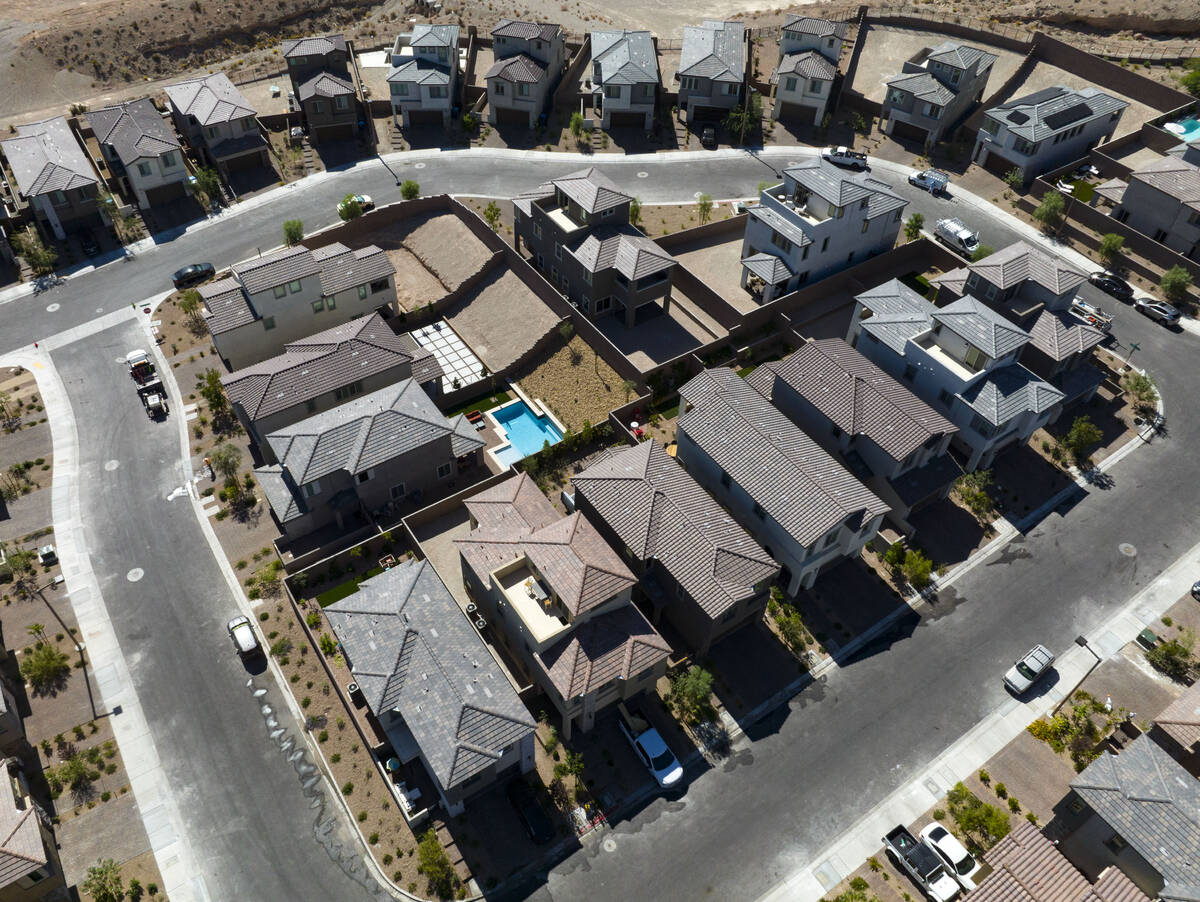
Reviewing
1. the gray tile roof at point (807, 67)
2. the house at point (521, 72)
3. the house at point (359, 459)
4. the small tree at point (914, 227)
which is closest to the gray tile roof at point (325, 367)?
the house at point (359, 459)

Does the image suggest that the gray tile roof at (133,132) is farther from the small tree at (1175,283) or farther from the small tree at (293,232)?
the small tree at (1175,283)

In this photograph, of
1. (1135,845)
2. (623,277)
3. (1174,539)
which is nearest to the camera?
(1135,845)

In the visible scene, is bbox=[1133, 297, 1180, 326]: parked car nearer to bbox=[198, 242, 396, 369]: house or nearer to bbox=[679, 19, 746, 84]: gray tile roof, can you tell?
bbox=[679, 19, 746, 84]: gray tile roof

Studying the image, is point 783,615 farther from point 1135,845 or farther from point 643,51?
point 643,51

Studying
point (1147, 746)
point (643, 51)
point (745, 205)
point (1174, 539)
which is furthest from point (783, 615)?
point (643, 51)

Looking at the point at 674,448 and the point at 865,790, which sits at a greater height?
the point at 674,448

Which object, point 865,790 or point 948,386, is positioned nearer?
point 865,790
